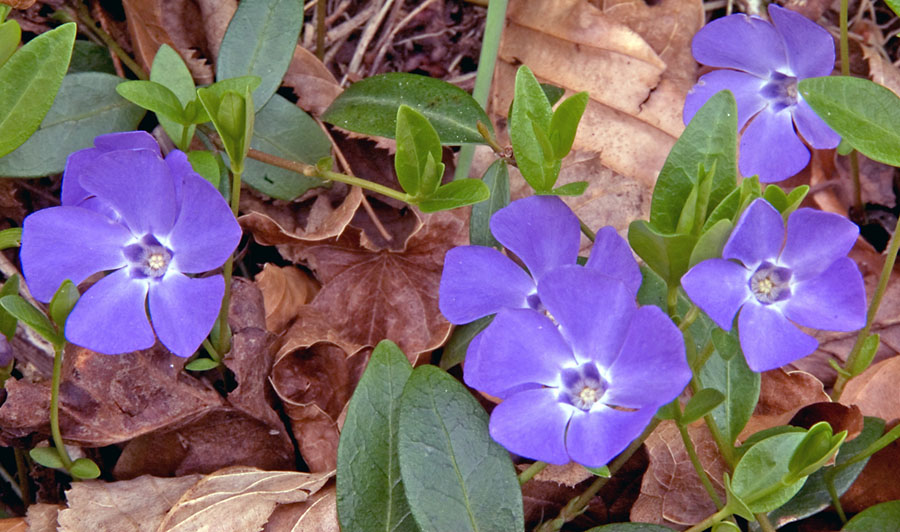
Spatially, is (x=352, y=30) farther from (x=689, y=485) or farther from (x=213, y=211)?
(x=689, y=485)

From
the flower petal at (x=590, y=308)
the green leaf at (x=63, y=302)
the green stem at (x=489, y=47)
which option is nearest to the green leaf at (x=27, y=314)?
the green leaf at (x=63, y=302)

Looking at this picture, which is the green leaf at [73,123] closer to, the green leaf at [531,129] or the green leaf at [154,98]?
the green leaf at [154,98]

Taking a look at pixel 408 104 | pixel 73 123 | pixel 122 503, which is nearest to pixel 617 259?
pixel 408 104

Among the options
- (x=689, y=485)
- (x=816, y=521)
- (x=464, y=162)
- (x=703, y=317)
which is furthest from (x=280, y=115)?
(x=816, y=521)

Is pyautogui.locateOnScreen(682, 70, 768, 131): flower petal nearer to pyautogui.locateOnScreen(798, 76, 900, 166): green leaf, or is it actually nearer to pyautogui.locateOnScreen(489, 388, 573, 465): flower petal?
pyautogui.locateOnScreen(798, 76, 900, 166): green leaf

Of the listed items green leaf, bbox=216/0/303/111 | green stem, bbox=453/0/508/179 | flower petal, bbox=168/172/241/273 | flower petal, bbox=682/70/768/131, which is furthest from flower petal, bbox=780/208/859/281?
green leaf, bbox=216/0/303/111
